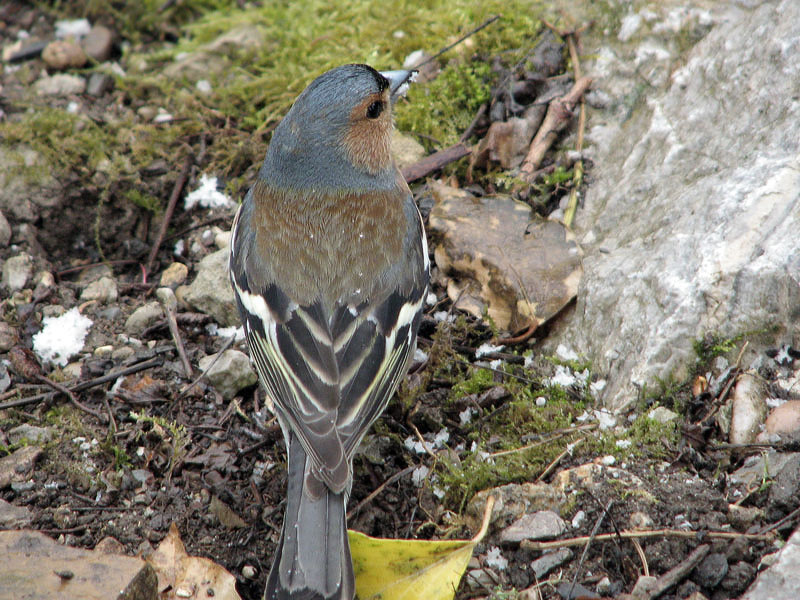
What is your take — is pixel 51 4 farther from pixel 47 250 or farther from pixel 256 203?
pixel 256 203

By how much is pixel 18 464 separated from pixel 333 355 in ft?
5.28

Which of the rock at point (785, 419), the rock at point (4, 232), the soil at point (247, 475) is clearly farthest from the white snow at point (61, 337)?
the rock at point (785, 419)

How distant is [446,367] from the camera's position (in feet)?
13.9

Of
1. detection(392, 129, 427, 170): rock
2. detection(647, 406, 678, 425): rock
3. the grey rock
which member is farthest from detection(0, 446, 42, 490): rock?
detection(647, 406, 678, 425): rock

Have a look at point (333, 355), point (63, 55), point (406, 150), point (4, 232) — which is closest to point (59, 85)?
point (63, 55)

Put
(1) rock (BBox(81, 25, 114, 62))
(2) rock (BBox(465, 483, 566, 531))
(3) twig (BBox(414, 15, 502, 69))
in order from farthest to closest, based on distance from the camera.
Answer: (1) rock (BBox(81, 25, 114, 62)) < (3) twig (BBox(414, 15, 502, 69)) < (2) rock (BBox(465, 483, 566, 531))

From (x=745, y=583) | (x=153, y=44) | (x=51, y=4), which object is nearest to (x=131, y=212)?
(x=153, y=44)

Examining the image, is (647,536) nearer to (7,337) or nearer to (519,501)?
(519,501)

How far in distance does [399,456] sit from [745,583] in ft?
5.68

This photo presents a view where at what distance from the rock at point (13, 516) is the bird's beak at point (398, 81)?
115 inches

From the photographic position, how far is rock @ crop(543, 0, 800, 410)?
3.57 meters

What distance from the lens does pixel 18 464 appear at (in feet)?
12.2

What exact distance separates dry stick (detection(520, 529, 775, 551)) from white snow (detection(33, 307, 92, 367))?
2.75m

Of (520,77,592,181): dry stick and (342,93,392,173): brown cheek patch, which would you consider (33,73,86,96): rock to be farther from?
(520,77,592,181): dry stick
